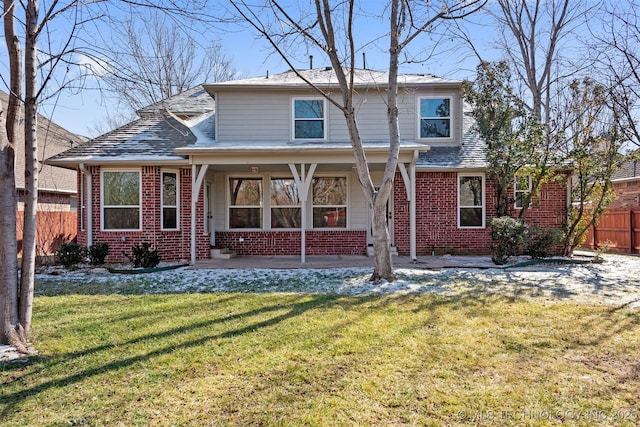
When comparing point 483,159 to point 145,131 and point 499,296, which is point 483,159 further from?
point 145,131

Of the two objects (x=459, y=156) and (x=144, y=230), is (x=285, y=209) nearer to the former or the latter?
(x=144, y=230)

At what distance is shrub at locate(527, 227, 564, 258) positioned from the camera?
32.3 ft

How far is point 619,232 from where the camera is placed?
44.4ft

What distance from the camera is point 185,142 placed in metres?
11.1

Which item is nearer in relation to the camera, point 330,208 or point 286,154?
point 286,154

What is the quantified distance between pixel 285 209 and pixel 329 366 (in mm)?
8445

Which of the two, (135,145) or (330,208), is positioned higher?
(135,145)

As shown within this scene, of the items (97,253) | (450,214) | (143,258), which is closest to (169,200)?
(143,258)

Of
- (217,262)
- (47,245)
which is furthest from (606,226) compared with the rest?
(47,245)

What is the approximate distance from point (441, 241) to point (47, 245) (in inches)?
541

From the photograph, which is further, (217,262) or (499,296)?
(217,262)

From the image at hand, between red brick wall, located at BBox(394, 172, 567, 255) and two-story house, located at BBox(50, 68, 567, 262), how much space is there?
0.10 ft

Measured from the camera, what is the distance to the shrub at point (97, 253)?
944 centimetres

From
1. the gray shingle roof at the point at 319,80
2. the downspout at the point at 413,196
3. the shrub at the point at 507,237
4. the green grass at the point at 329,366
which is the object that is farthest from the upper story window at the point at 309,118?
the green grass at the point at 329,366
